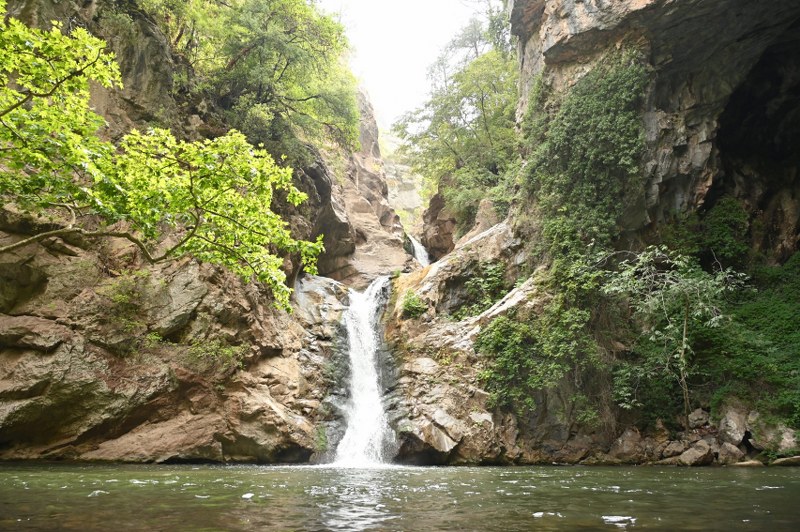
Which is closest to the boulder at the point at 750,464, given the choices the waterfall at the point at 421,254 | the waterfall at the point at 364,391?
the waterfall at the point at 364,391

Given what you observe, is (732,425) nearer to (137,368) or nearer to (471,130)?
(137,368)

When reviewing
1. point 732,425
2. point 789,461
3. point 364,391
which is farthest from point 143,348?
point 789,461

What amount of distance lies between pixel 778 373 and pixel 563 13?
45.5 feet

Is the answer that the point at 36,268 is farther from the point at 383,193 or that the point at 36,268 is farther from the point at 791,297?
the point at 383,193

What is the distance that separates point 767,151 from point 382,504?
73.6ft

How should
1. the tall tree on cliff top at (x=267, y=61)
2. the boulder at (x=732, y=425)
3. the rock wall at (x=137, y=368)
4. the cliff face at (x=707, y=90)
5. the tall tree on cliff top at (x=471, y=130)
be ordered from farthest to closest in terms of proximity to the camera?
the tall tree on cliff top at (x=471, y=130)
the tall tree on cliff top at (x=267, y=61)
the cliff face at (x=707, y=90)
the boulder at (x=732, y=425)
the rock wall at (x=137, y=368)

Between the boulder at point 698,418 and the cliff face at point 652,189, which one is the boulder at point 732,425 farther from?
the boulder at point 698,418

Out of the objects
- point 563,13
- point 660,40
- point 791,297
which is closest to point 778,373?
point 791,297

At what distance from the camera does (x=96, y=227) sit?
553 inches

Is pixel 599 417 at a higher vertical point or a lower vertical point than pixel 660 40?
lower

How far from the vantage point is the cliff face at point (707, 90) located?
15961mm

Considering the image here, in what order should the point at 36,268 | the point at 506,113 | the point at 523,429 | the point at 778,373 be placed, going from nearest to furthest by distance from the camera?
the point at 36,268 < the point at 778,373 < the point at 523,429 < the point at 506,113

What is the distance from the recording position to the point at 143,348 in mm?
13164

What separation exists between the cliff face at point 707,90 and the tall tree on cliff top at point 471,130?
574cm
